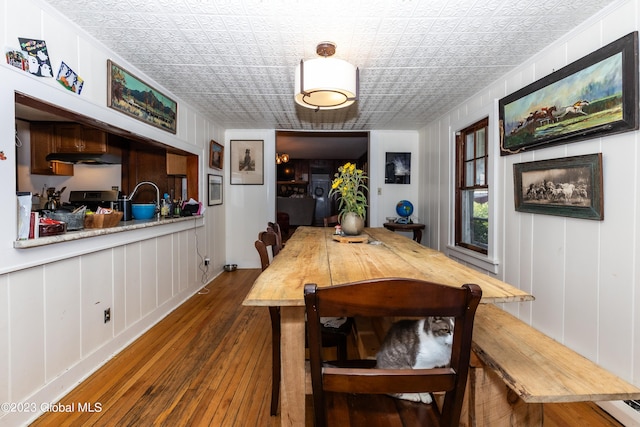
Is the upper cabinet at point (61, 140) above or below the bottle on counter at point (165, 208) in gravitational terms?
above

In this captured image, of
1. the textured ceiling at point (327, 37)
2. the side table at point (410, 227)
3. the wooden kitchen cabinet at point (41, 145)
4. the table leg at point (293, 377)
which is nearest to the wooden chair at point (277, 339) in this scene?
the table leg at point (293, 377)

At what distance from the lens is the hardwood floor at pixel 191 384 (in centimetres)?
168

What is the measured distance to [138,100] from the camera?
8.80 ft

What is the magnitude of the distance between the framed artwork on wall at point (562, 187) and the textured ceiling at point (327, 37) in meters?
0.85

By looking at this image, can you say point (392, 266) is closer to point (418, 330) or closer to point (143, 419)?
point (418, 330)

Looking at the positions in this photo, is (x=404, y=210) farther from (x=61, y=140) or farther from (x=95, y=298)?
(x=61, y=140)

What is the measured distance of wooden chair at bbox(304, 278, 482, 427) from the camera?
790mm

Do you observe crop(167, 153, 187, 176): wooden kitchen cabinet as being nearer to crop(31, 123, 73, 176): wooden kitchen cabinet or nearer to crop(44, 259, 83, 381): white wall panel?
crop(31, 123, 73, 176): wooden kitchen cabinet

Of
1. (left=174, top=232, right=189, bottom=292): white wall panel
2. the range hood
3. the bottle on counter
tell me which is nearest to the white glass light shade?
the bottle on counter

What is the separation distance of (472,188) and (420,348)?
286 cm

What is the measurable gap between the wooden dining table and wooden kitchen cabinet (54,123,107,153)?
291 cm

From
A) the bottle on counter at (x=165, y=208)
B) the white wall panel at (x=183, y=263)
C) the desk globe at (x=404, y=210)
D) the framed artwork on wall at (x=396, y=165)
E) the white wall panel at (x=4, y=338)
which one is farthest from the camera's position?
the framed artwork on wall at (x=396, y=165)

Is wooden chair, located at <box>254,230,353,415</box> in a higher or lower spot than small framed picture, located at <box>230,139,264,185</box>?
lower

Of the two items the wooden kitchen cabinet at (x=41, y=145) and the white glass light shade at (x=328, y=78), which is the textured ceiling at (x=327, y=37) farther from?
the wooden kitchen cabinet at (x=41, y=145)
